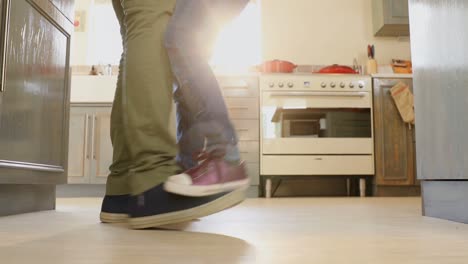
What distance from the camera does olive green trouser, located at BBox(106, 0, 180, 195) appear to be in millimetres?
995

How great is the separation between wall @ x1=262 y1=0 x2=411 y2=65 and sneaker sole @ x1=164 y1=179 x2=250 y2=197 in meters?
3.22

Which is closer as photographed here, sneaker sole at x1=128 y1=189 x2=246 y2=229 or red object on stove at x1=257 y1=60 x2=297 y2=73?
sneaker sole at x1=128 y1=189 x2=246 y2=229

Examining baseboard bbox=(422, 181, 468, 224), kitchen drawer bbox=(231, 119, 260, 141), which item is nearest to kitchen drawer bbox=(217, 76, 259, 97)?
kitchen drawer bbox=(231, 119, 260, 141)

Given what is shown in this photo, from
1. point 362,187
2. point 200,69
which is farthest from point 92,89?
point 200,69

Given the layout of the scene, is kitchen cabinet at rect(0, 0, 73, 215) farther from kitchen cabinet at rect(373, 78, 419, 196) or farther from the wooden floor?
kitchen cabinet at rect(373, 78, 419, 196)

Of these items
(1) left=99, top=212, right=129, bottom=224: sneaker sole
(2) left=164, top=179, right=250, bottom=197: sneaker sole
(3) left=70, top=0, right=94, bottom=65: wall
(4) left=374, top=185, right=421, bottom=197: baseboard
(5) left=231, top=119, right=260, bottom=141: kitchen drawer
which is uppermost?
(3) left=70, top=0, right=94, bottom=65: wall

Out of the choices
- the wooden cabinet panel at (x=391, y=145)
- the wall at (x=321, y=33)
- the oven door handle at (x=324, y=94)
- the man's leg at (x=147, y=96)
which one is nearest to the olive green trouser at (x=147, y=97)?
the man's leg at (x=147, y=96)

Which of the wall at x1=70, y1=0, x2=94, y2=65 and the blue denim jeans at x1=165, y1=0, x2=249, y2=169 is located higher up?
the wall at x1=70, y1=0, x2=94, y2=65

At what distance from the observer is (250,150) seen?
129 inches

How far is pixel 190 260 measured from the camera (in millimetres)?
608

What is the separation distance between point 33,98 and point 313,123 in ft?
7.22

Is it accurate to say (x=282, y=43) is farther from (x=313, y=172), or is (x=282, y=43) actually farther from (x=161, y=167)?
(x=161, y=167)

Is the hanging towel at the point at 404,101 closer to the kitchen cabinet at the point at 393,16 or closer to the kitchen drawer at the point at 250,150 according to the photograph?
the kitchen cabinet at the point at 393,16

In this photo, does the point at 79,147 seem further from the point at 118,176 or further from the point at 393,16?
the point at 393,16
